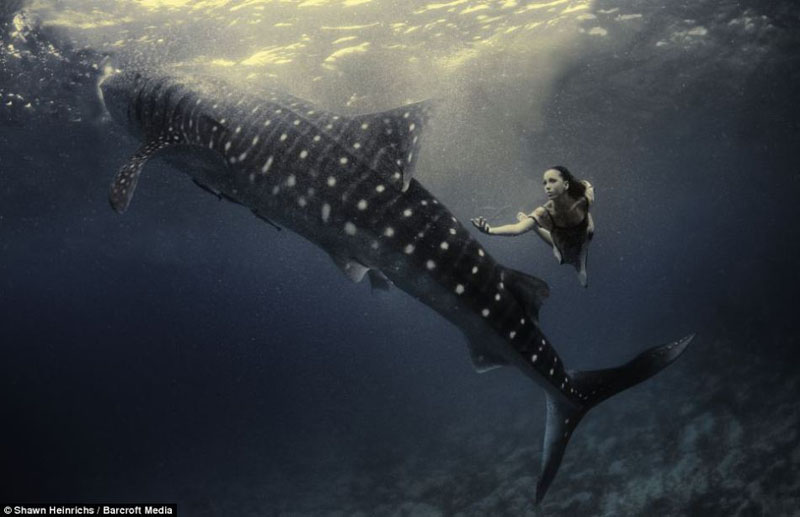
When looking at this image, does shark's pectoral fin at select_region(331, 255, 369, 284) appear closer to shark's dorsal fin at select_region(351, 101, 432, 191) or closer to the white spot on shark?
shark's dorsal fin at select_region(351, 101, 432, 191)

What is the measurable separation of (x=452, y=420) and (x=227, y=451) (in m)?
17.8

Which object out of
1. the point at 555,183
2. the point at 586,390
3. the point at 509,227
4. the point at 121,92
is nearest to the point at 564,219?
the point at 555,183

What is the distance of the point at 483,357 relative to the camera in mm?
4391

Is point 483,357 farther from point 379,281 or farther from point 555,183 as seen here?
point 555,183

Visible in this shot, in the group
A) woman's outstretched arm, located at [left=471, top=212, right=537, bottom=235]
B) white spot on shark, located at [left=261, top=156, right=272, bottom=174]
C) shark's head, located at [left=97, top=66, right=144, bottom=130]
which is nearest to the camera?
woman's outstretched arm, located at [left=471, top=212, right=537, bottom=235]

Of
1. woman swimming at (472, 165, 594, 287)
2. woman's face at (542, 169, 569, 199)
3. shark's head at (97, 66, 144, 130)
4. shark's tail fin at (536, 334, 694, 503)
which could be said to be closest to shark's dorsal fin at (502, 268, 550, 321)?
woman swimming at (472, 165, 594, 287)

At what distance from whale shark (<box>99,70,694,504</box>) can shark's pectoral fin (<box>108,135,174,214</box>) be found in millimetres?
12

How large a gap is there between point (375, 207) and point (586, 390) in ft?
9.69

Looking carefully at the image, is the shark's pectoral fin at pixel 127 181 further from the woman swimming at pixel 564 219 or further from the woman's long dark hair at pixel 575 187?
the woman's long dark hair at pixel 575 187

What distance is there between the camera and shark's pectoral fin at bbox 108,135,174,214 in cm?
395

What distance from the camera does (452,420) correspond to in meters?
27.0

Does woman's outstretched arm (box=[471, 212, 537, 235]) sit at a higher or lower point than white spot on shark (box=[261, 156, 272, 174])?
lower

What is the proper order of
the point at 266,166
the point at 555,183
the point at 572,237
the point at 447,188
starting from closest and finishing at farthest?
the point at 555,183 < the point at 572,237 < the point at 266,166 < the point at 447,188

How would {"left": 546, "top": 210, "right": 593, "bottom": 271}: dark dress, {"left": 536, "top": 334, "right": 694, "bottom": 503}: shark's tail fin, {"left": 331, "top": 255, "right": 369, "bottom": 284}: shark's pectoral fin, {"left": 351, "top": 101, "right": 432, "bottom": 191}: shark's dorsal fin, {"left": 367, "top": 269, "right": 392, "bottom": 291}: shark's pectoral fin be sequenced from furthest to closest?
{"left": 536, "top": 334, "right": 694, "bottom": 503}: shark's tail fin → {"left": 367, "top": 269, "right": 392, "bottom": 291}: shark's pectoral fin → {"left": 331, "top": 255, "right": 369, "bottom": 284}: shark's pectoral fin → {"left": 351, "top": 101, "right": 432, "bottom": 191}: shark's dorsal fin → {"left": 546, "top": 210, "right": 593, "bottom": 271}: dark dress
